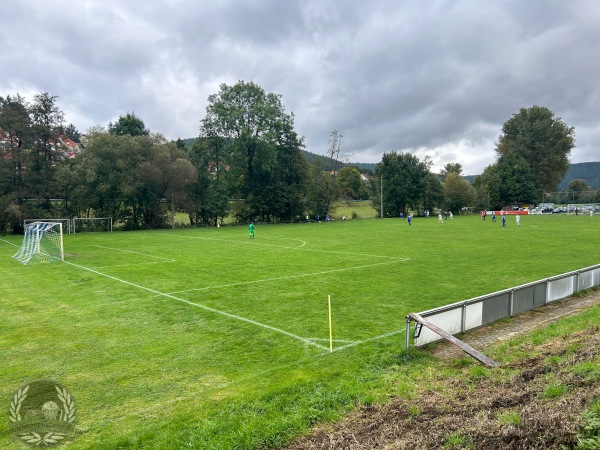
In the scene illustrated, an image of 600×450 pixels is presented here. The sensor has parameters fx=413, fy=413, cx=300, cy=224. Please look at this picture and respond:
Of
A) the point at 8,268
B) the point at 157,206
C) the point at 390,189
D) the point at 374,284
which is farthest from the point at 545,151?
the point at 8,268

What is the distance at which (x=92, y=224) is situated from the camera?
53.6 meters

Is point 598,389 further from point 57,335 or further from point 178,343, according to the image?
point 57,335

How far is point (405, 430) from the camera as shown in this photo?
498 cm

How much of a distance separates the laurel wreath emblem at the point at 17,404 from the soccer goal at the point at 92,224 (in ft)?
164

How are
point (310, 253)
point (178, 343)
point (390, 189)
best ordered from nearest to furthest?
point (178, 343) → point (310, 253) → point (390, 189)

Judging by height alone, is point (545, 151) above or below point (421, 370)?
above

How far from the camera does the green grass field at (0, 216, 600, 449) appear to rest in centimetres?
590

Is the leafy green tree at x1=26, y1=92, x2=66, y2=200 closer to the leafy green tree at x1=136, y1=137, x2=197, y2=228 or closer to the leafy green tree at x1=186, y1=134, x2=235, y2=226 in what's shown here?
the leafy green tree at x1=136, y1=137, x2=197, y2=228

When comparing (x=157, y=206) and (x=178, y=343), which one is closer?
(x=178, y=343)

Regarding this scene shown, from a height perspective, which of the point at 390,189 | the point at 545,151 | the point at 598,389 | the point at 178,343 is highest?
the point at 545,151

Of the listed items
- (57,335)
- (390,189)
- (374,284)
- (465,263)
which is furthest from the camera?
(390,189)

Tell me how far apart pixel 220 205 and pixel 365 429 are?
5940 centimetres
